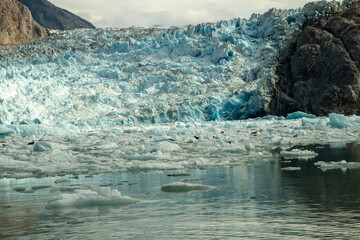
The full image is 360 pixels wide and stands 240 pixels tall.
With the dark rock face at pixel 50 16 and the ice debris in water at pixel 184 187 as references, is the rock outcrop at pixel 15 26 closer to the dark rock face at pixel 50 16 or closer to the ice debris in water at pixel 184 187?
the dark rock face at pixel 50 16

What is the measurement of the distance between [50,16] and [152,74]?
154 feet

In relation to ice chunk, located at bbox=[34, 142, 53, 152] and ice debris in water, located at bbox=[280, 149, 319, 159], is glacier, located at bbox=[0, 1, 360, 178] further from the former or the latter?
ice debris in water, located at bbox=[280, 149, 319, 159]

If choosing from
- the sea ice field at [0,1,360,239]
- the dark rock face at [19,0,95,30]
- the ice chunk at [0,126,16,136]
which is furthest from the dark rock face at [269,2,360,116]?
the dark rock face at [19,0,95,30]

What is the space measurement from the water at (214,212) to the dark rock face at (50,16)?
66333 mm

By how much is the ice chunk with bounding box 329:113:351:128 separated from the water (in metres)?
10.9

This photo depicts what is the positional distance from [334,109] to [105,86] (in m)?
13.5

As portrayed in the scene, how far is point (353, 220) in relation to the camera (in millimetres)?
2959

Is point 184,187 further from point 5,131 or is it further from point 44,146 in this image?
point 5,131

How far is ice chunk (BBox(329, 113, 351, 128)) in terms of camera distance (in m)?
15.9

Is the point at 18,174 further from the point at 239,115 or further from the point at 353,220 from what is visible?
the point at 239,115

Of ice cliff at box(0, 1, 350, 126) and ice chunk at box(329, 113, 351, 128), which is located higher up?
ice cliff at box(0, 1, 350, 126)

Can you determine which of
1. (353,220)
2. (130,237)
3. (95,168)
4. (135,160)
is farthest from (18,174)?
(353,220)

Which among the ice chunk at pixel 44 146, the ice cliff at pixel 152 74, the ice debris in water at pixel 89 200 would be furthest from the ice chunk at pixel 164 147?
the ice cliff at pixel 152 74

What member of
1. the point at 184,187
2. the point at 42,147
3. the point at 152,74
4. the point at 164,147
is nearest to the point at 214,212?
the point at 184,187
